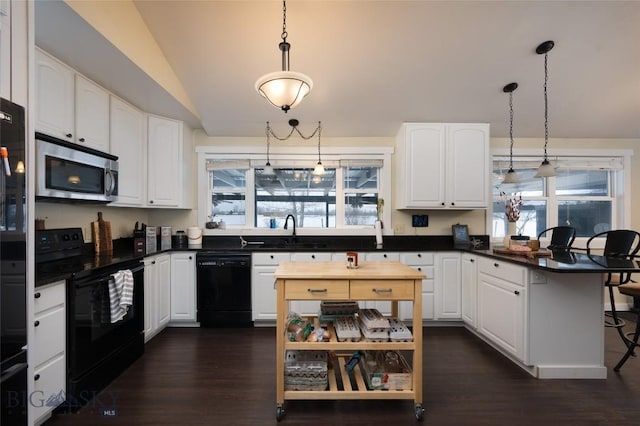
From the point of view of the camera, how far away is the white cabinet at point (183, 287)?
311 centimetres

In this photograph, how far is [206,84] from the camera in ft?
9.45

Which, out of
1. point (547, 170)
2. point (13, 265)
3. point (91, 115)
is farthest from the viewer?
point (547, 170)

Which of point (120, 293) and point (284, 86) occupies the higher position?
point (284, 86)

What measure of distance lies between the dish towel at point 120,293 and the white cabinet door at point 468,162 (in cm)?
327

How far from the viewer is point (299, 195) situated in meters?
3.80

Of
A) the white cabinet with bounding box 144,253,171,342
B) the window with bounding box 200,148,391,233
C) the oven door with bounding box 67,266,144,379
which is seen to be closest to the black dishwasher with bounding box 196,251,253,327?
the white cabinet with bounding box 144,253,171,342

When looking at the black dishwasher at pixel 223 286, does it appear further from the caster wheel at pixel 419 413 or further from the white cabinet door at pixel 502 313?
the white cabinet door at pixel 502 313

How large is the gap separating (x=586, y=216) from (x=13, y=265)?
557 cm

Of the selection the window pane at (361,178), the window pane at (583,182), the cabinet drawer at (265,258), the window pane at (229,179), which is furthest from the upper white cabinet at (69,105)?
the window pane at (583,182)

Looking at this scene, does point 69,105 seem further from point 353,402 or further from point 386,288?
point 353,402

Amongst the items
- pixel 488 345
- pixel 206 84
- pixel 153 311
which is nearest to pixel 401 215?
pixel 488 345

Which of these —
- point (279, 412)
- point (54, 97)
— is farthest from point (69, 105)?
point (279, 412)

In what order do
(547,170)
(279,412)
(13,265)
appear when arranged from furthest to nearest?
(547,170) → (279,412) → (13,265)

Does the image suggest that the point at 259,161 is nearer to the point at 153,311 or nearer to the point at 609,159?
the point at 153,311
